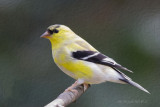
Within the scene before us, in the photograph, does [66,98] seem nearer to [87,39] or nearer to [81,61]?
[81,61]

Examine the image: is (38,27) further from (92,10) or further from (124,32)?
(124,32)

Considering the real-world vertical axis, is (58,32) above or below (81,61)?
A: above

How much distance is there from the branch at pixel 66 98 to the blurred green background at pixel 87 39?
271 millimetres

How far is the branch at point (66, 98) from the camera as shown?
1.94 m

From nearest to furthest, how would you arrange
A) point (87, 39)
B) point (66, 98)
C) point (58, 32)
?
point (66, 98) → point (58, 32) → point (87, 39)

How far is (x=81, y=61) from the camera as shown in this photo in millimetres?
2543

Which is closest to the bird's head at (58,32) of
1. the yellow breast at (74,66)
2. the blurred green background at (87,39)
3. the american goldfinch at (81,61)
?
the american goldfinch at (81,61)

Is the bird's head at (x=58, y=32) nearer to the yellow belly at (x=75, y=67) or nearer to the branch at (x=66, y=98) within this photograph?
the yellow belly at (x=75, y=67)

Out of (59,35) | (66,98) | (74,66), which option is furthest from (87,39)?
(66,98)

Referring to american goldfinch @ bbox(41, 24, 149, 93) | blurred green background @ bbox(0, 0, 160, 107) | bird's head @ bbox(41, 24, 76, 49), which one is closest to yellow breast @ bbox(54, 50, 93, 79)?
american goldfinch @ bbox(41, 24, 149, 93)

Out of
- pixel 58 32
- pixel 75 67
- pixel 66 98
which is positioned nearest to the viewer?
pixel 66 98

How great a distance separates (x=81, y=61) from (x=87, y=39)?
1.31 feet

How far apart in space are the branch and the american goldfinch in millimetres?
47

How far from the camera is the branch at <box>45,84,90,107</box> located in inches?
76.4
